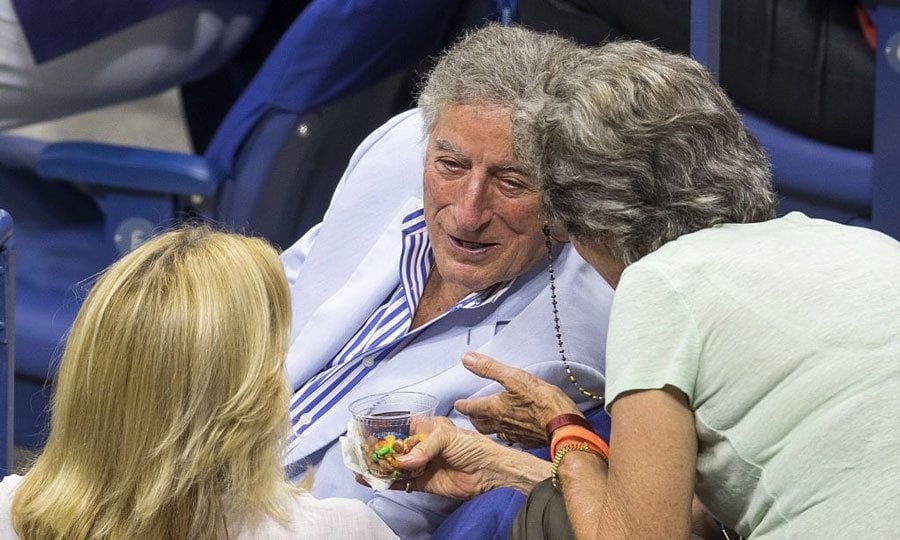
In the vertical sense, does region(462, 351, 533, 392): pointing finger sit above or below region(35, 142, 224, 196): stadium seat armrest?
above

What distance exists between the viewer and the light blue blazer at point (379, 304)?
7.36 feet

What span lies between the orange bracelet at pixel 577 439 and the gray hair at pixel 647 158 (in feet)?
0.93

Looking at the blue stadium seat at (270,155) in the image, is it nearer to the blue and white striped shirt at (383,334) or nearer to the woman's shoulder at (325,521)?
the blue and white striped shirt at (383,334)

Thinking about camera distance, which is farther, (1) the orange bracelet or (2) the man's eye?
(2) the man's eye

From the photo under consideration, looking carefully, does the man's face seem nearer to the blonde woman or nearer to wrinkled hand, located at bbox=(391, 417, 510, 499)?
wrinkled hand, located at bbox=(391, 417, 510, 499)

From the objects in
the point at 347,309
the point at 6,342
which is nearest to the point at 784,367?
the point at 347,309

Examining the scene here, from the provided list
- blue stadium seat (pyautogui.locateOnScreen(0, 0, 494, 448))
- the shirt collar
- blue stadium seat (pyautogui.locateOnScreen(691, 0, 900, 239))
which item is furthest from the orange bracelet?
blue stadium seat (pyautogui.locateOnScreen(0, 0, 494, 448))

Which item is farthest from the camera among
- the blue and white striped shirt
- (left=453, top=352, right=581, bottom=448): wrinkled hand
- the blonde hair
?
the blue and white striped shirt

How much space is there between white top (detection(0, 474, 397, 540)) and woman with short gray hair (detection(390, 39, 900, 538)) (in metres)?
0.31

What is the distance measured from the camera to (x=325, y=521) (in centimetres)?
154

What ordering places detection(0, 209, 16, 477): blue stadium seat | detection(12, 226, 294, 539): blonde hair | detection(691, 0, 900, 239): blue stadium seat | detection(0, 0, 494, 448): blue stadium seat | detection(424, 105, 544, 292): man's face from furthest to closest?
detection(0, 0, 494, 448): blue stadium seat
detection(691, 0, 900, 239): blue stadium seat
detection(424, 105, 544, 292): man's face
detection(0, 209, 16, 477): blue stadium seat
detection(12, 226, 294, 539): blonde hair

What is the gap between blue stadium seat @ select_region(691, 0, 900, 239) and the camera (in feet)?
9.21

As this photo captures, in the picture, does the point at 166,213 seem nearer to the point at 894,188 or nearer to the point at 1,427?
the point at 1,427

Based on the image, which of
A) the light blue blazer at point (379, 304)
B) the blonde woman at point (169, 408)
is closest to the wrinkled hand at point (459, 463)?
the light blue blazer at point (379, 304)
